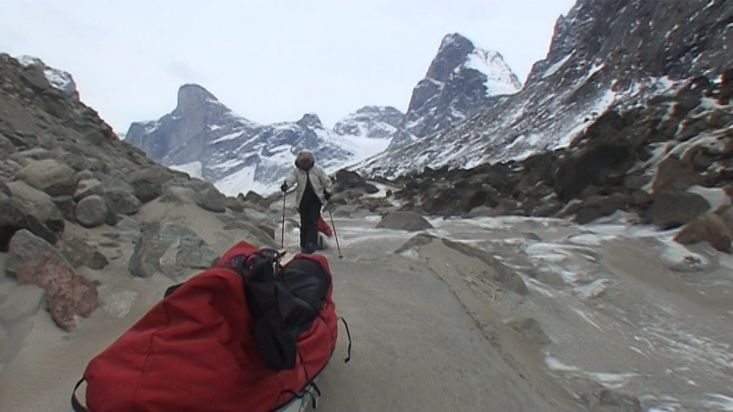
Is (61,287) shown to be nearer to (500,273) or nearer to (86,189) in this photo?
(86,189)

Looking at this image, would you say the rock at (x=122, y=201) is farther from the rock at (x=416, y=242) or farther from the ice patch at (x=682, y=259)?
the ice patch at (x=682, y=259)

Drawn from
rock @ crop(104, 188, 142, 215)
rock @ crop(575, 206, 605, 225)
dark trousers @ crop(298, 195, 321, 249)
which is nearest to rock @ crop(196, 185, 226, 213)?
rock @ crop(104, 188, 142, 215)

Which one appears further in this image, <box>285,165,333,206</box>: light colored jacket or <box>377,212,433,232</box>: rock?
<box>377,212,433,232</box>: rock

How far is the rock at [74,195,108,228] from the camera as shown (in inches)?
251

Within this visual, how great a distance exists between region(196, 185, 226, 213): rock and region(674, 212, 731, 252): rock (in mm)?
8839

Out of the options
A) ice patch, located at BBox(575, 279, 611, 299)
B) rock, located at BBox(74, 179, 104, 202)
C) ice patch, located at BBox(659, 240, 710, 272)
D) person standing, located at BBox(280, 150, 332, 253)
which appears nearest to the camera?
rock, located at BBox(74, 179, 104, 202)

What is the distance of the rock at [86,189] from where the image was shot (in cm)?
680

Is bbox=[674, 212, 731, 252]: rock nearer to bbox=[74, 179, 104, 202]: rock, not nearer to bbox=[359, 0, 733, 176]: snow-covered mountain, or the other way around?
bbox=[74, 179, 104, 202]: rock

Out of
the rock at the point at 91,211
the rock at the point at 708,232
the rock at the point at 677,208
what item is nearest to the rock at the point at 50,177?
the rock at the point at 91,211

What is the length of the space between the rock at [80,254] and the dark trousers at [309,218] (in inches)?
142

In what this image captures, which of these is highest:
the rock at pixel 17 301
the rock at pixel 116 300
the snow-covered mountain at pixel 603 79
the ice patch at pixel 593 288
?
the snow-covered mountain at pixel 603 79

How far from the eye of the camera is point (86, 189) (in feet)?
22.9

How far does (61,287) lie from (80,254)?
35.4 inches

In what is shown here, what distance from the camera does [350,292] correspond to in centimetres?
601
